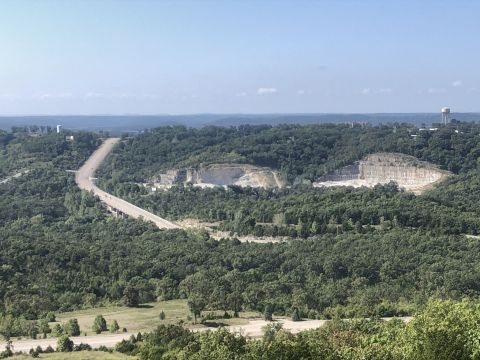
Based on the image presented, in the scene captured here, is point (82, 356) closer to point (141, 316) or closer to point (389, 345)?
point (141, 316)

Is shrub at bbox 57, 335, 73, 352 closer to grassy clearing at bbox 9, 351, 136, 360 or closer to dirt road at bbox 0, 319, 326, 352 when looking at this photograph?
grassy clearing at bbox 9, 351, 136, 360

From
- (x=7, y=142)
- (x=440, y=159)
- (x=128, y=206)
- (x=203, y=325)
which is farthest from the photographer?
(x=7, y=142)

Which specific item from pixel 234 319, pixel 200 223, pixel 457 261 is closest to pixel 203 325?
pixel 234 319

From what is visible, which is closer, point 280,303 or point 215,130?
point 280,303

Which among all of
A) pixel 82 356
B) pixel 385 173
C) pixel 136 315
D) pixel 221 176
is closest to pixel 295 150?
pixel 221 176

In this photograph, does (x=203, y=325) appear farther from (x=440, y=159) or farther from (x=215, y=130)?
(x=215, y=130)

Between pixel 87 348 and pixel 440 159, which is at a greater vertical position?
pixel 440 159

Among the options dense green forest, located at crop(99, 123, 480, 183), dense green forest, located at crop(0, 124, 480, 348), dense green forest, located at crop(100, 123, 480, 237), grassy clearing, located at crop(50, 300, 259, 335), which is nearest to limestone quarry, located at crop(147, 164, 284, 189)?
dense green forest, located at crop(99, 123, 480, 183)

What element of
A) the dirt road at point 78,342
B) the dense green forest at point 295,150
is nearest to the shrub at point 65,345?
the dirt road at point 78,342
